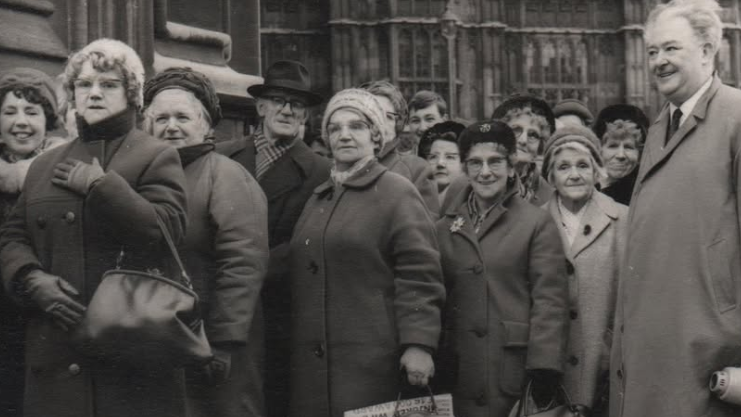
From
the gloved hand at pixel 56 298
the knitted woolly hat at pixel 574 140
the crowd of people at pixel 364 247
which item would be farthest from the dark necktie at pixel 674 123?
the gloved hand at pixel 56 298

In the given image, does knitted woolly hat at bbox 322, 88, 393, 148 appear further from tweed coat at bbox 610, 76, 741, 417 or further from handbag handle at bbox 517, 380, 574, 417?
tweed coat at bbox 610, 76, 741, 417

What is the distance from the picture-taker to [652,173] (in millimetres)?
3557

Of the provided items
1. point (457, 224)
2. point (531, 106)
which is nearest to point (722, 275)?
point (457, 224)

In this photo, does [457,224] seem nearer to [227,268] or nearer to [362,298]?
[362,298]

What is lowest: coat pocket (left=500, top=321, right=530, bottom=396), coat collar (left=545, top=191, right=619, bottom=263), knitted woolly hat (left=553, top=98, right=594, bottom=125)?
coat pocket (left=500, top=321, right=530, bottom=396)

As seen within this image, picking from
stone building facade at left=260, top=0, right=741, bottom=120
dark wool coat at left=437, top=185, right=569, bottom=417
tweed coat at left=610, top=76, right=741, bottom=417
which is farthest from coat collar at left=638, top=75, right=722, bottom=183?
stone building facade at left=260, top=0, right=741, bottom=120

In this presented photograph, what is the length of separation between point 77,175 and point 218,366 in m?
0.84

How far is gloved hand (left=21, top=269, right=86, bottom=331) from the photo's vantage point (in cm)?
327

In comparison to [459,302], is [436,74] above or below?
above

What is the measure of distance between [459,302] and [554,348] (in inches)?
15.8

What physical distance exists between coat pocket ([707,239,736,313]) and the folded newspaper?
1149 mm

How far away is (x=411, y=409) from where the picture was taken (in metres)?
4.04

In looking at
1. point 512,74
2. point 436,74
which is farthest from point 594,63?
point 436,74

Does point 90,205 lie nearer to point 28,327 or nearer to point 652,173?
point 28,327
